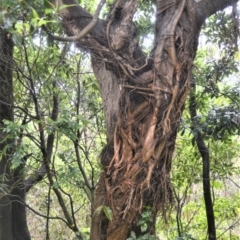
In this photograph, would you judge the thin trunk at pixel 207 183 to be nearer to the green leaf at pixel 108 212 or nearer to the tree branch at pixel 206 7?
the tree branch at pixel 206 7

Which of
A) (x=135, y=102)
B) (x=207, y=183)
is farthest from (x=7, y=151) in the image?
(x=207, y=183)

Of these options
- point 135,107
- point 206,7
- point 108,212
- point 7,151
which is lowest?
point 108,212

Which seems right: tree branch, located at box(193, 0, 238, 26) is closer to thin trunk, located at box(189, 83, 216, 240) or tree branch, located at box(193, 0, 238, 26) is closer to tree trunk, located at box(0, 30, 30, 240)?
thin trunk, located at box(189, 83, 216, 240)

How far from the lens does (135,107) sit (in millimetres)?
2113

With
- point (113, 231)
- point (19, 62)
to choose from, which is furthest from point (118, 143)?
point (19, 62)

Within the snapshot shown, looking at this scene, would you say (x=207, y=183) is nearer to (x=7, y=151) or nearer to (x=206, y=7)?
(x=206, y=7)

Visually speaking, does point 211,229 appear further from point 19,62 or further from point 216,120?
point 19,62

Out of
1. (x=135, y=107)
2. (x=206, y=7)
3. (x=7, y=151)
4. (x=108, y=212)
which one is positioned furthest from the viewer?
(x=7, y=151)

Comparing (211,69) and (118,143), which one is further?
(211,69)

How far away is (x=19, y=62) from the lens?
10.1 feet

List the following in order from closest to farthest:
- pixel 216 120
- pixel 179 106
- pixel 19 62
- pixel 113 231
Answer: pixel 113 231
pixel 179 106
pixel 216 120
pixel 19 62

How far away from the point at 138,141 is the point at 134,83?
323 mm

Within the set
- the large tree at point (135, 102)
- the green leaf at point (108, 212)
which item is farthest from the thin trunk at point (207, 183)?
the green leaf at point (108, 212)

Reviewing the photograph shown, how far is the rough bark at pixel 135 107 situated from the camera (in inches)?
80.4
